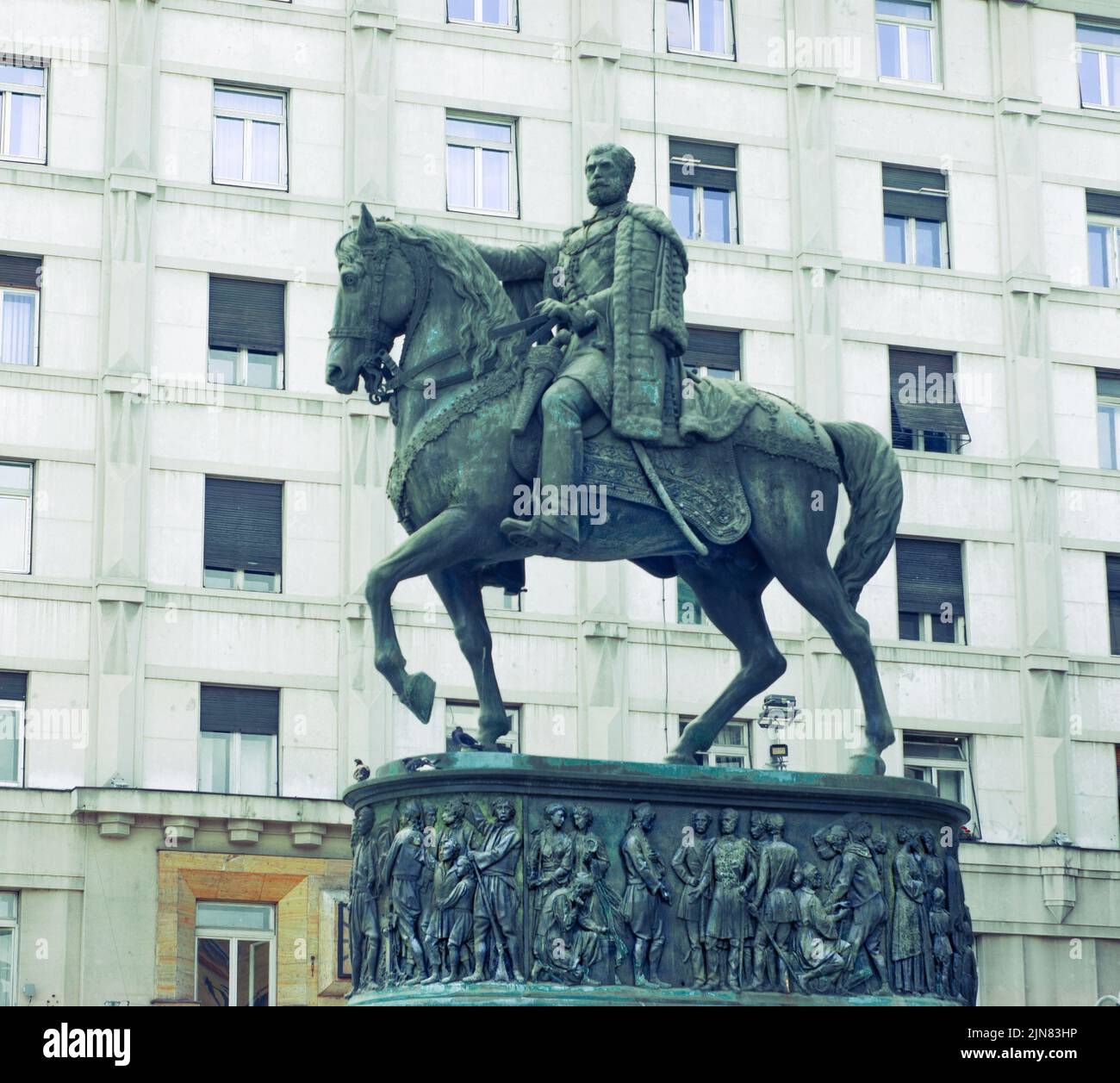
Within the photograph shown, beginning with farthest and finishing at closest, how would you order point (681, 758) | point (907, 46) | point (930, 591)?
point (907, 46) < point (930, 591) < point (681, 758)

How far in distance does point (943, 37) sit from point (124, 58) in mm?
13212

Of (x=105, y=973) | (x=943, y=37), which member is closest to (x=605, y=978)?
(x=105, y=973)

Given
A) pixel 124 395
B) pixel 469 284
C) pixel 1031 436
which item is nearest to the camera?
pixel 469 284

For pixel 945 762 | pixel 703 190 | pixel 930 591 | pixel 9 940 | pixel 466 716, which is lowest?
pixel 9 940

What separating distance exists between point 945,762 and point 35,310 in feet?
47.8

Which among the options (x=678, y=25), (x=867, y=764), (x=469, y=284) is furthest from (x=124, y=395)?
(x=867, y=764)

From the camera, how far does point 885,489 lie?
2069 cm

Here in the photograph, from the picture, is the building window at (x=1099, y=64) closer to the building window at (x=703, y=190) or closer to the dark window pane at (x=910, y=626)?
the building window at (x=703, y=190)

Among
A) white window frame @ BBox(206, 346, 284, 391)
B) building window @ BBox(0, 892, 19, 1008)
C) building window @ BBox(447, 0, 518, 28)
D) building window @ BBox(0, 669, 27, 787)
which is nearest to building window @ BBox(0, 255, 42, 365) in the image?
white window frame @ BBox(206, 346, 284, 391)

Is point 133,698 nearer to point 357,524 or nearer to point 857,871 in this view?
point 357,524

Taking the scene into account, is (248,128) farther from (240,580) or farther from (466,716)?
(466,716)

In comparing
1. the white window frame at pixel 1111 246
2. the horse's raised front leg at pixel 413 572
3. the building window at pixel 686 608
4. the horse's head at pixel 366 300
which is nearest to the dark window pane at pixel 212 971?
the building window at pixel 686 608

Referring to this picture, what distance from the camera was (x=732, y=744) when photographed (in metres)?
40.5

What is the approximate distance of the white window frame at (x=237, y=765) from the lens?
125 ft
